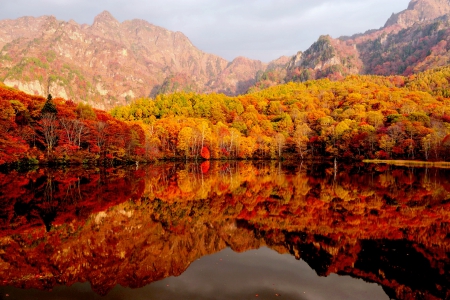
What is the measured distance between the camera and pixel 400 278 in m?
9.31

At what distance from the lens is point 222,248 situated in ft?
40.8

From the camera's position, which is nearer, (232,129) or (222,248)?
(222,248)

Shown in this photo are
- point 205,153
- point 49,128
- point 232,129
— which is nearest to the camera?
point 49,128

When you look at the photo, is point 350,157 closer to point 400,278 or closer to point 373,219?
point 373,219

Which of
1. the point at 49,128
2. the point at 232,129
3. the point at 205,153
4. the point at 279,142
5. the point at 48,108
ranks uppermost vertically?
the point at 48,108

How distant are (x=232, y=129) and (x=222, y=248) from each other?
86659 mm

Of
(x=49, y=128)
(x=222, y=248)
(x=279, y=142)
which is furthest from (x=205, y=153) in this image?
(x=222, y=248)

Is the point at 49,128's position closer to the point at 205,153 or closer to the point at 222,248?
the point at 205,153

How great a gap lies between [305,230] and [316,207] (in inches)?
218

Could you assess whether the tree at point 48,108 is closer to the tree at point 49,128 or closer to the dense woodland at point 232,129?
the dense woodland at point 232,129

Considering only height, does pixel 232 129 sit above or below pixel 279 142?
above

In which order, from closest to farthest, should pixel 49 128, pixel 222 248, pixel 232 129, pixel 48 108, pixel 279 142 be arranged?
pixel 222 248 → pixel 49 128 → pixel 48 108 → pixel 279 142 → pixel 232 129

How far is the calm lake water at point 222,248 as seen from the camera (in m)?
8.73

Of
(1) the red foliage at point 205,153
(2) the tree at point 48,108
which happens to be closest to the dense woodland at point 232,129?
(2) the tree at point 48,108
